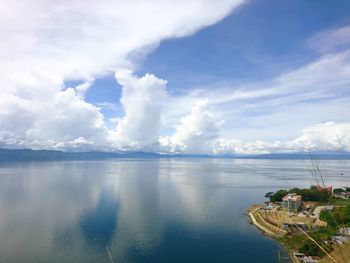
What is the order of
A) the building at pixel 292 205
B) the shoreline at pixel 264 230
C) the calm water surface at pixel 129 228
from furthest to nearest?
1. the building at pixel 292 205
2. the calm water surface at pixel 129 228
3. the shoreline at pixel 264 230

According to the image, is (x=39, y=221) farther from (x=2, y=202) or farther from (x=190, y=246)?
(x=190, y=246)

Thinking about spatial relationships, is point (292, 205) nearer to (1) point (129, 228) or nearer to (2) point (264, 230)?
(2) point (264, 230)

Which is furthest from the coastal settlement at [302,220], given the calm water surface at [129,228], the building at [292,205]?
the calm water surface at [129,228]

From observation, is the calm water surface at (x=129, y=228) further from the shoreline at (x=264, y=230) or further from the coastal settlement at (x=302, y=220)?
the coastal settlement at (x=302, y=220)

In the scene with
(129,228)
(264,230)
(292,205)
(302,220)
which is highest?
(292,205)

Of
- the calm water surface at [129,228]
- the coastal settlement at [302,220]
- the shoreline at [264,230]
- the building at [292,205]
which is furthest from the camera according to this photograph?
the building at [292,205]

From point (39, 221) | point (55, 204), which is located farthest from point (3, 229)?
point (55, 204)

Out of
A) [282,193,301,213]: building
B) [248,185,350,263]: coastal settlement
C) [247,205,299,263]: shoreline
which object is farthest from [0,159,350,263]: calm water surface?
[282,193,301,213]: building

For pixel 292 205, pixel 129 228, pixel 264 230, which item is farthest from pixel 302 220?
pixel 129 228

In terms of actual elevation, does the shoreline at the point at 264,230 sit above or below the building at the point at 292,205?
below

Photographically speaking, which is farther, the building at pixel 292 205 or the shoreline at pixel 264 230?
the building at pixel 292 205

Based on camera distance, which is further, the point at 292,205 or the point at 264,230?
the point at 292,205
